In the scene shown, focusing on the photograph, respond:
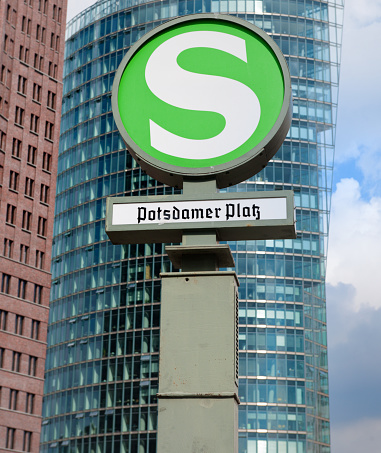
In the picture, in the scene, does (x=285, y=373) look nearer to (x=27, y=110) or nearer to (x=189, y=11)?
(x=27, y=110)

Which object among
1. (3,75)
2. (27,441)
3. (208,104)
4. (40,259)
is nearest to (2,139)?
(3,75)

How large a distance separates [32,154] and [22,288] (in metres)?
13.9

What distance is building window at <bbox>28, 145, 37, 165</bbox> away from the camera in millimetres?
88812

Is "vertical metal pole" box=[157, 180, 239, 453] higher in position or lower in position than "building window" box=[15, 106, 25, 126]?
lower

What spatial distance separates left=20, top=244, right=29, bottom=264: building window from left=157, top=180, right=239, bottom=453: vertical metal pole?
78746 millimetres

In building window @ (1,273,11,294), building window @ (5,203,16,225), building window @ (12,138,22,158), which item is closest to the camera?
building window @ (1,273,11,294)

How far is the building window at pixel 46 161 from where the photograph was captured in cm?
9038

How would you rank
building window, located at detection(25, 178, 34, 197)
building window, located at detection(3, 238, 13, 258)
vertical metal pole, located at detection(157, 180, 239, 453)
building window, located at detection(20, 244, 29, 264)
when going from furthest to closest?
building window, located at detection(25, 178, 34, 197), building window, located at detection(20, 244, 29, 264), building window, located at detection(3, 238, 13, 258), vertical metal pole, located at detection(157, 180, 239, 453)

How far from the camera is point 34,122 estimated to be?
9062 centimetres

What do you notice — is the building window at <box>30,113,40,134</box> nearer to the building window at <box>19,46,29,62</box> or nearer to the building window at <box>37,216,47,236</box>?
the building window at <box>19,46,29,62</box>

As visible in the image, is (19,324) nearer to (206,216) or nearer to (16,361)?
(16,361)

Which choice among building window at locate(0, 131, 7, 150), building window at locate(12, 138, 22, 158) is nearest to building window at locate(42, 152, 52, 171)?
building window at locate(12, 138, 22, 158)

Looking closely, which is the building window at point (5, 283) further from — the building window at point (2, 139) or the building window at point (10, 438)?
the building window at point (2, 139)

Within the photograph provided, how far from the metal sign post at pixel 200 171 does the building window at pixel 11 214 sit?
77.6 metres
